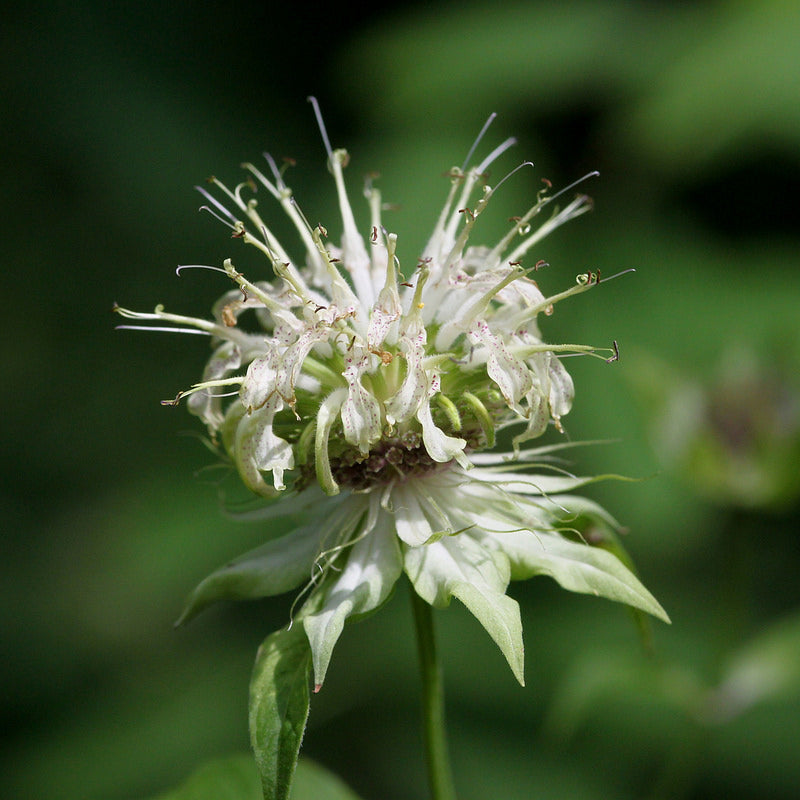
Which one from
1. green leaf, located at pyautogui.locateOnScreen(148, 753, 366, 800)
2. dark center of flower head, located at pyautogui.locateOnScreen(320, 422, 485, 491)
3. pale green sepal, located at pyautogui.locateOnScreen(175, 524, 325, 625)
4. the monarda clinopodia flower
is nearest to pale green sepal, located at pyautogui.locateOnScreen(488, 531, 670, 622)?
the monarda clinopodia flower

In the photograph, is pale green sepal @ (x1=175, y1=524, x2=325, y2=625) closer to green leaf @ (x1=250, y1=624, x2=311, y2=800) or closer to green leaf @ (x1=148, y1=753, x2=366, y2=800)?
green leaf @ (x1=250, y1=624, x2=311, y2=800)

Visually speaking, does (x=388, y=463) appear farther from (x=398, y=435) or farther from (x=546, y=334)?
(x=546, y=334)

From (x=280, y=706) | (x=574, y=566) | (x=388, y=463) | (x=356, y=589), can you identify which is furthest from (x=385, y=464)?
(x=280, y=706)

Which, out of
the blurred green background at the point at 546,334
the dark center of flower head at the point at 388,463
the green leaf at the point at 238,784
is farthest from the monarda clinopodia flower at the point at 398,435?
the blurred green background at the point at 546,334

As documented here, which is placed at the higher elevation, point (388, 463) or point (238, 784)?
point (388, 463)

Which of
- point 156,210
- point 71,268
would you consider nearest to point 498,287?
point 156,210

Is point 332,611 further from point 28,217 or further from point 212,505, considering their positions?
point 28,217
